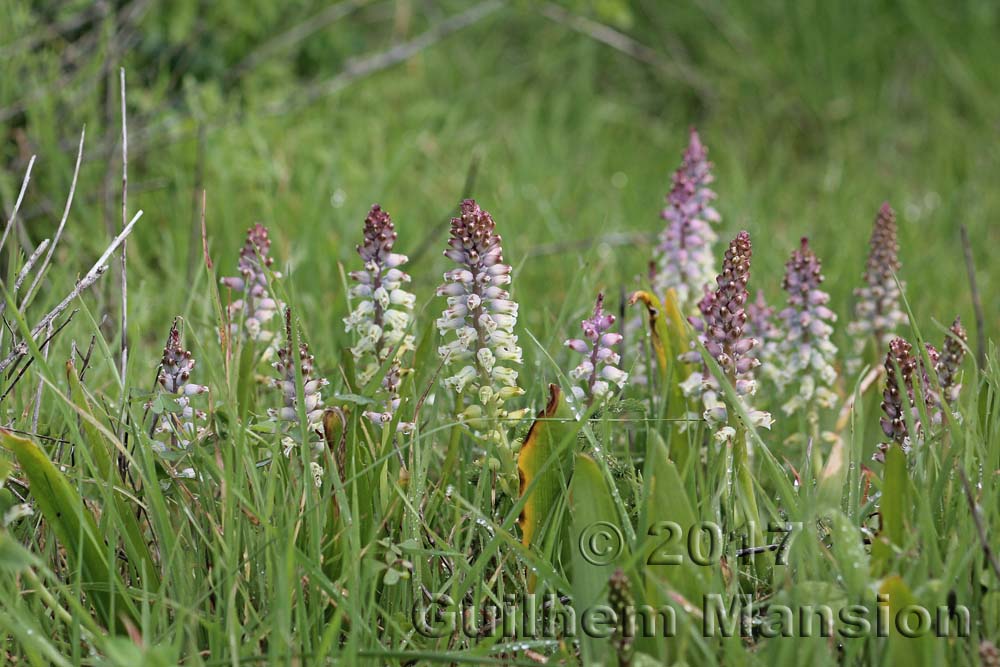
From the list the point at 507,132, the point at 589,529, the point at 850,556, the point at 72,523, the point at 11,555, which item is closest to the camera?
the point at 11,555

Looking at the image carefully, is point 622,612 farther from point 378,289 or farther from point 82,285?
point 82,285

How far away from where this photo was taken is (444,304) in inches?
134

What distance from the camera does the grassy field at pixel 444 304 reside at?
1815 millimetres

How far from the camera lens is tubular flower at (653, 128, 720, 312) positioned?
3008 mm

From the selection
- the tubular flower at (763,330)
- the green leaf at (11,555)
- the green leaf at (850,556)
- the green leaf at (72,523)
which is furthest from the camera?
the tubular flower at (763,330)

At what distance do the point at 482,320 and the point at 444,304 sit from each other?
1.22 metres

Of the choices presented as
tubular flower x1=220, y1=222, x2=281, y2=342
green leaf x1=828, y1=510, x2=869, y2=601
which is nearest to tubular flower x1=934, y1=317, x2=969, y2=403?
green leaf x1=828, y1=510, x2=869, y2=601

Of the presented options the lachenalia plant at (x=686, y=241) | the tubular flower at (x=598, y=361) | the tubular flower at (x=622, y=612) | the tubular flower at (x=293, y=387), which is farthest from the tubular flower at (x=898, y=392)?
the tubular flower at (x=293, y=387)

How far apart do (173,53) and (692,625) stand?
13.9 feet

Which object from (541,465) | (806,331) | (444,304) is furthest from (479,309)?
(444,304)

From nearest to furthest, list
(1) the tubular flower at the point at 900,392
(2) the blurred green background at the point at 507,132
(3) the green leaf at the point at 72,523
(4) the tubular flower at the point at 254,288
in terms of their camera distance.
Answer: (3) the green leaf at the point at 72,523, (1) the tubular flower at the point at 900,392, (4) the tubular flower at the point at 254,288, (2) the blurred green background at the point at 507,132

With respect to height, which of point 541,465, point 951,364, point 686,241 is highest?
point 686,241

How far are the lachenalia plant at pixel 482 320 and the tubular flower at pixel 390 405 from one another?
0.38 feet

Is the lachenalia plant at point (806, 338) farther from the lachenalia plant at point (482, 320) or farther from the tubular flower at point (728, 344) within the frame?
the lachenalia plant at point (482, 320)
